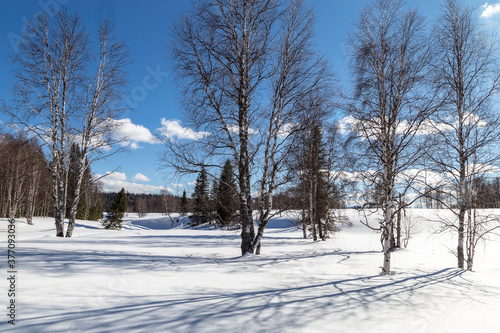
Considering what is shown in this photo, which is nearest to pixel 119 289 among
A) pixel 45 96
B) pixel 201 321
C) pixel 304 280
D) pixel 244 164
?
pixel 201 321

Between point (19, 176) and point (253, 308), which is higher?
point (19, 176)

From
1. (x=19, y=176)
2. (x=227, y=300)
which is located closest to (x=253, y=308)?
(x=227, y=300)

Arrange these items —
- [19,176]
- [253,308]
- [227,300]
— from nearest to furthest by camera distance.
→ [253,308]
[227,300]
[19,176]

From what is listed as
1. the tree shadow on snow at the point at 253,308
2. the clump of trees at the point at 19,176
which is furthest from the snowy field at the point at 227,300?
the clump of trees at the point at 19,176

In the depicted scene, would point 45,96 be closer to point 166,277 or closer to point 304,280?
point 166,277

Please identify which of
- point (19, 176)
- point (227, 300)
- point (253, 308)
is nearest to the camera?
point (253, 308)

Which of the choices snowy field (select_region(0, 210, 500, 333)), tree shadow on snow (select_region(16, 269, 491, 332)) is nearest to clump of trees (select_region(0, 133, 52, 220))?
snowy field (select_region(0, 210, 500, 333))

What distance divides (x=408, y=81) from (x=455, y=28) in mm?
4605

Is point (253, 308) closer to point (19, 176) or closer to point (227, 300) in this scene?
point (227, 300)

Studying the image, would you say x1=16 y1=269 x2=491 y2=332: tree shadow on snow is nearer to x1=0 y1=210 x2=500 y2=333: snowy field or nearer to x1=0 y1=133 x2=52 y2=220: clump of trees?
x1=0 y1=210 x2=500 y2=333: snowy field

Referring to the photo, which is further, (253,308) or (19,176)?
(19,176)

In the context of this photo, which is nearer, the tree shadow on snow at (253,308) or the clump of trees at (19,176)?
the tree shadow on snow at (253,308)

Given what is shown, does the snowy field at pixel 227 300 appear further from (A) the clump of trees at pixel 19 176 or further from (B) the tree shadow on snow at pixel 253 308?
(A) the clump of trees at pixel 19 176

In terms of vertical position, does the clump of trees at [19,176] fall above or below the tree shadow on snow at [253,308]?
above
